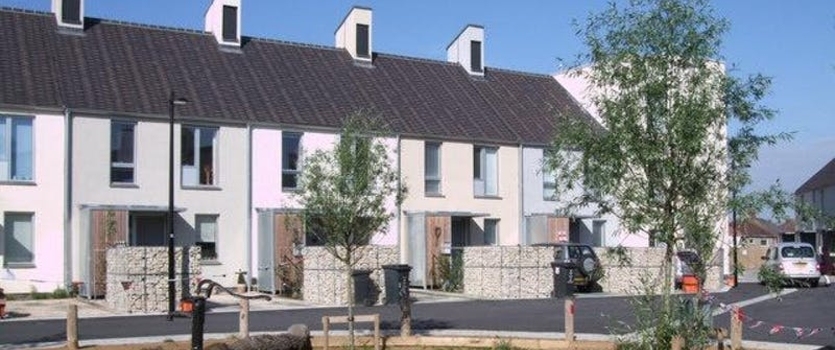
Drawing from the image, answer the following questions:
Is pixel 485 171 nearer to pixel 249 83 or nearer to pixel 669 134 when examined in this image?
pixel 249 83

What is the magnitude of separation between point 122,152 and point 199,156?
8.22ft

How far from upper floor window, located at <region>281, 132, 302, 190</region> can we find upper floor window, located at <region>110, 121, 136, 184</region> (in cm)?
518

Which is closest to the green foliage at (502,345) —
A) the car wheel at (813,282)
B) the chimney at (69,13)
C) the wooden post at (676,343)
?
the wooden post at (676,343)

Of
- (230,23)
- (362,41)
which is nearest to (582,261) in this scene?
(362,41)

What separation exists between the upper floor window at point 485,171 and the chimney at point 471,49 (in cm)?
622

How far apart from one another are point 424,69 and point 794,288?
1702 cm

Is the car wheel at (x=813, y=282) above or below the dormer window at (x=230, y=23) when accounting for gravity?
below

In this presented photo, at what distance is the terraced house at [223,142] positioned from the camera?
30438 mm

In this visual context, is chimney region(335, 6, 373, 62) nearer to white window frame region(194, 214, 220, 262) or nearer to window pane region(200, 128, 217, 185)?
window pane region(200, 128, 217, 185)

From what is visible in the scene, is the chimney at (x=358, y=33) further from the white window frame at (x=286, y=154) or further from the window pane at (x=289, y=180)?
the window pane at (x=289, y=180)

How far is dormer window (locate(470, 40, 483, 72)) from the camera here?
45.7 meters

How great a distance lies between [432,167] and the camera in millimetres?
38781

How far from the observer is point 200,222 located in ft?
110

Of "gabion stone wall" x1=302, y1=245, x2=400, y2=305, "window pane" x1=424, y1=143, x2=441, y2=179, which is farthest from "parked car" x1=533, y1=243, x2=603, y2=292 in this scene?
"gabion stone wall" x1=302, y1=245, x2=400, y2=305
